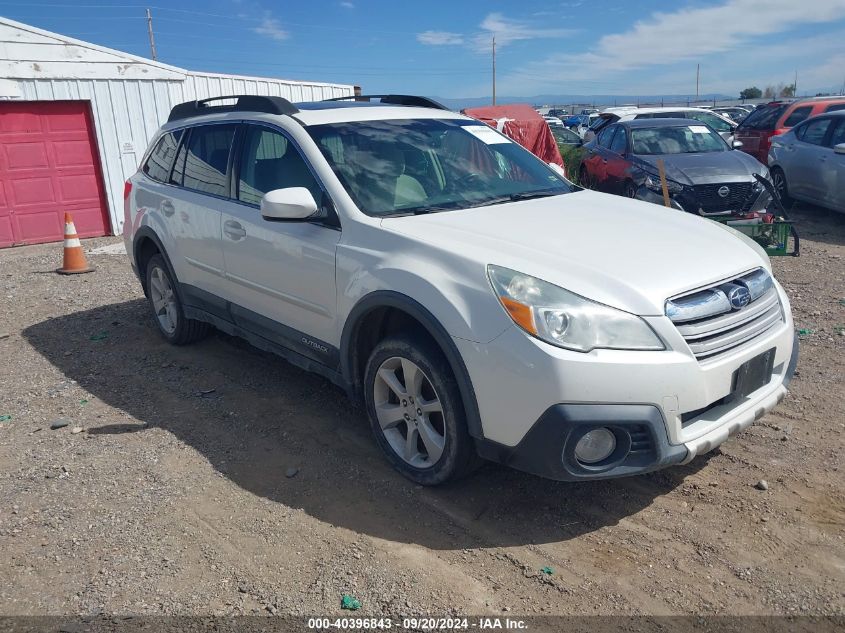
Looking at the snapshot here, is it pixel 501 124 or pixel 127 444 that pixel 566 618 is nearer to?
pixel 127 444

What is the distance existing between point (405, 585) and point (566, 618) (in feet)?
2.13

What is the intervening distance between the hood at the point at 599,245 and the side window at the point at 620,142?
22.8 ft

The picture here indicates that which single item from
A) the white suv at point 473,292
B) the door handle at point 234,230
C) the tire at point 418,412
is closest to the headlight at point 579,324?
the white suv at point 473,292

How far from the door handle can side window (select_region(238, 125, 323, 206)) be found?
16 cm

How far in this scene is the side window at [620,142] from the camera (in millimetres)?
10619

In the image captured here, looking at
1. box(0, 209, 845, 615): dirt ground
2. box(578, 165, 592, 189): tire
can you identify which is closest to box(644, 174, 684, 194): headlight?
box(578, 165, 592, 189): tire

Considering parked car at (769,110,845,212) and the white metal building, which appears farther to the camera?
the white metal building

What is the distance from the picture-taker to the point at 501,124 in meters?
13.1

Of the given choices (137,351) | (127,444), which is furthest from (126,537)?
(137,351)

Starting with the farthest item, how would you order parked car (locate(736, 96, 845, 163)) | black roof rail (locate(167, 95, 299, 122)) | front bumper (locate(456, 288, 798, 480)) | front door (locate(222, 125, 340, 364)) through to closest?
parked car (locate(736, 96, 845, 163)), black roof rail (locate(167, 95, 299, 122)), front door (locate(222, 125, 340, 364)), front bumper (locate(456, 288, 798, 480))

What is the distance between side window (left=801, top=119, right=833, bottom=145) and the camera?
34.6 feet

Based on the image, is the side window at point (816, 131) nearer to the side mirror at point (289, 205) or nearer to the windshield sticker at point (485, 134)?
the windshield sticker at point (485, 134)

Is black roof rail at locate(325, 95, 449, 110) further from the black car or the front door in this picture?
the black car

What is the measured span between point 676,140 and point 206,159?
296 inches
